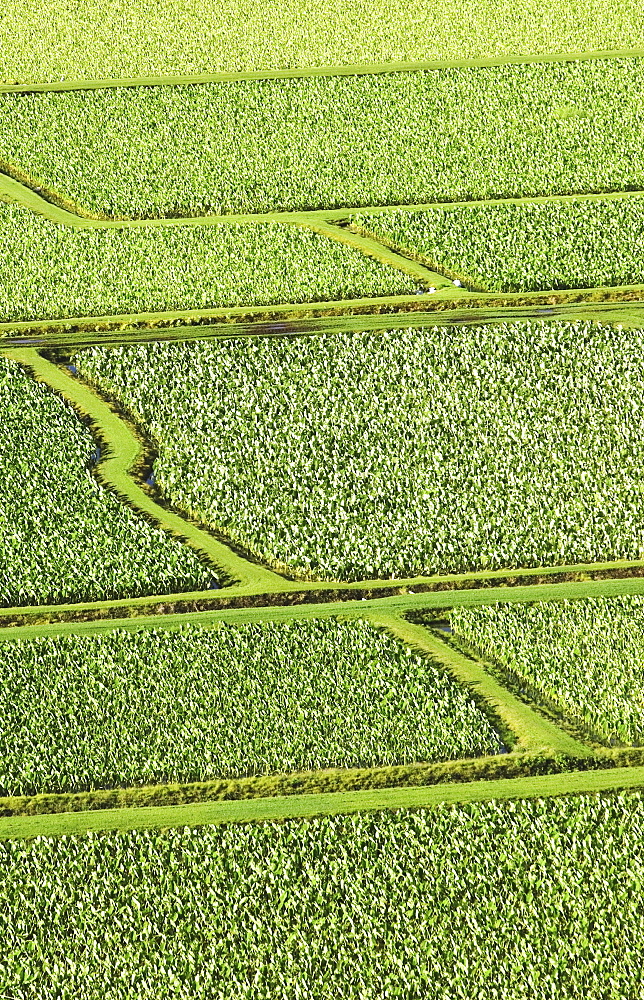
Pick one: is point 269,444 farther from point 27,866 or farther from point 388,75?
point 388,75

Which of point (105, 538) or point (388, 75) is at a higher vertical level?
point (388, 75)

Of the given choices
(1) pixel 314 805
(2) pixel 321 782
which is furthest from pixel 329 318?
(1) pixel 314 805

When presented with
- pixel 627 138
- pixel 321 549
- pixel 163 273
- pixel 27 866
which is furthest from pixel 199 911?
pixel 627 138

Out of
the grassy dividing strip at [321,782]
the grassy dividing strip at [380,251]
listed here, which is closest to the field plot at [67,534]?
the grassy dividing strip at [321,782]

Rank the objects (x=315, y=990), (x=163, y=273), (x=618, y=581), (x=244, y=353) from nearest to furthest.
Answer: (x=315, y=990), (x=618, y=581), (x=244, y=353), (x=163, y=273)

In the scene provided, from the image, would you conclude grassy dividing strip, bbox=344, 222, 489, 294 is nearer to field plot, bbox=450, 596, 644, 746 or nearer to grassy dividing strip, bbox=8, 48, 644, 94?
grassy dividing strip, bbox=8, 48, 644, 94

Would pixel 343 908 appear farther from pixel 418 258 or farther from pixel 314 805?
pixel 418 258
